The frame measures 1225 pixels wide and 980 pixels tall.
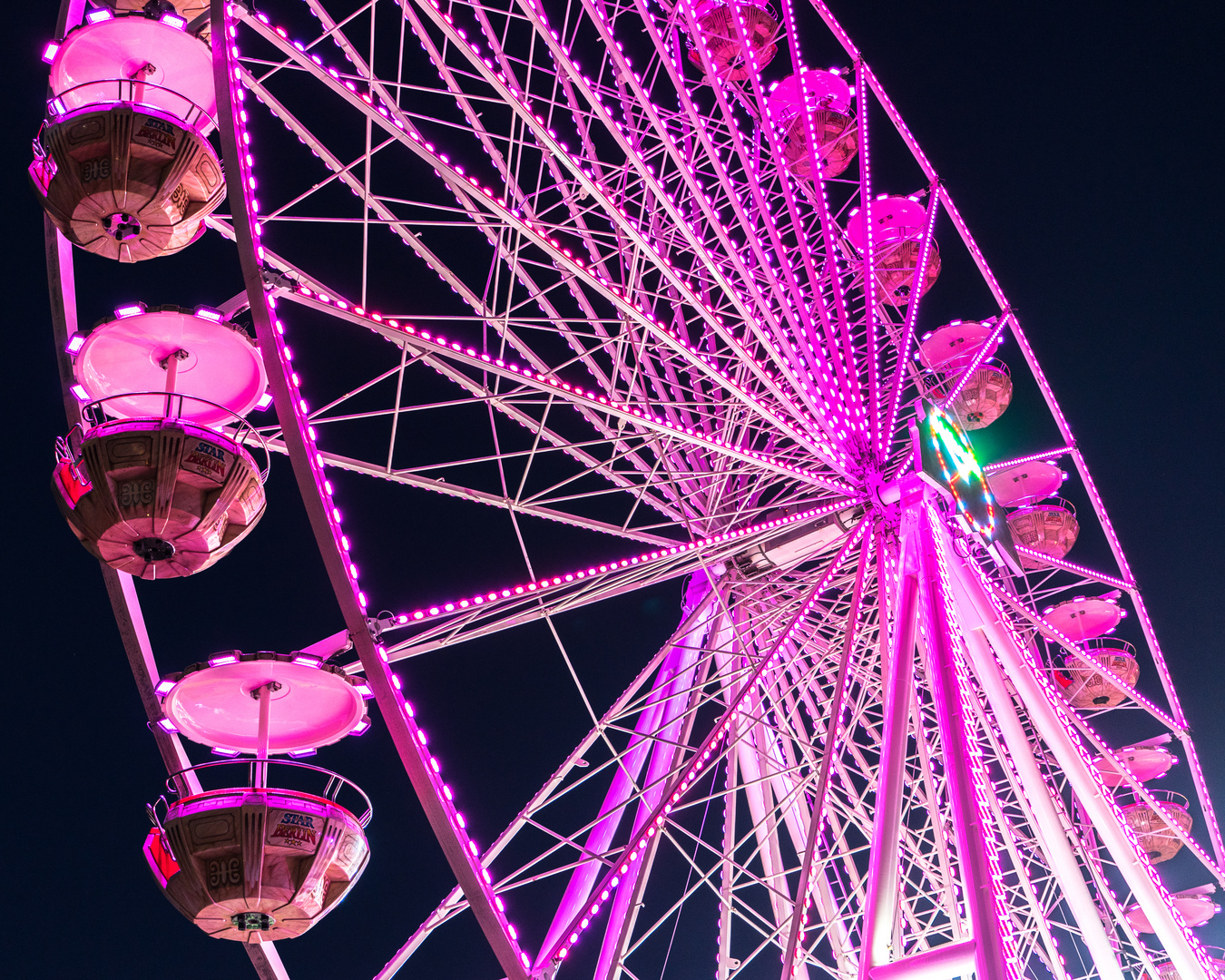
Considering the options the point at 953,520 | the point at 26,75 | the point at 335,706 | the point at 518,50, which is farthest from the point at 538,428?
the point at 518,50

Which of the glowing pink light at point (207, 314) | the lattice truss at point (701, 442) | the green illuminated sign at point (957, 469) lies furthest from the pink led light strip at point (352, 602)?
the green illuminated sign at point (957, 469)

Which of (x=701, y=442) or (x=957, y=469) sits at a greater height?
(x=701, y=442)

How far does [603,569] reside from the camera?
8789 mm

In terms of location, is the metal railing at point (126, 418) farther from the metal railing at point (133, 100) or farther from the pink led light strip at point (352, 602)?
the metal railing at point (133, 100)

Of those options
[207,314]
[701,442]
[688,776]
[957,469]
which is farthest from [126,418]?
[957,469]

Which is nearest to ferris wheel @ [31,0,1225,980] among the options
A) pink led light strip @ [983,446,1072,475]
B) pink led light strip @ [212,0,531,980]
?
pink led light strip @ [212,0,531,980]

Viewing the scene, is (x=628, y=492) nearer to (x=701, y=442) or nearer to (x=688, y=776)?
(x=701, y=442)

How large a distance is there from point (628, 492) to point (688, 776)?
12.5 ft

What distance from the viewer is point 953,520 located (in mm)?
10102

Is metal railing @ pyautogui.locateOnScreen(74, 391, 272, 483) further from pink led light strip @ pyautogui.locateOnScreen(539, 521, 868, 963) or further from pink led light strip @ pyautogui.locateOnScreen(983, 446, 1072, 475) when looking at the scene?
pink led light strip @ pyautogui.locateOnScreen(983, 446, 1072, 475)

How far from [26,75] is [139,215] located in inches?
329

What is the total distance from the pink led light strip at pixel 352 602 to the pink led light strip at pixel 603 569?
1.11 metres

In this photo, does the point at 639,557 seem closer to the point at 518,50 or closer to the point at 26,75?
the point at 26,75

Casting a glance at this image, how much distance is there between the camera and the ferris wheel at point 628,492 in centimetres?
629
